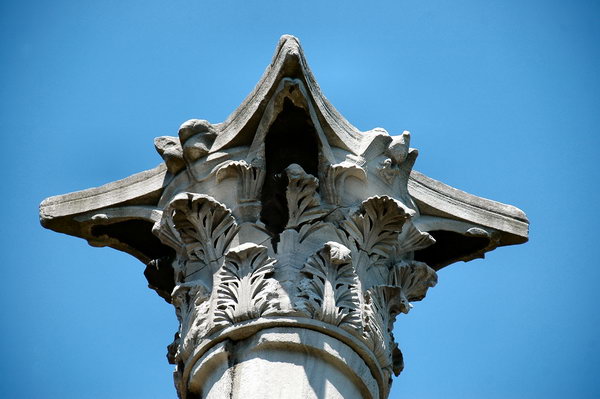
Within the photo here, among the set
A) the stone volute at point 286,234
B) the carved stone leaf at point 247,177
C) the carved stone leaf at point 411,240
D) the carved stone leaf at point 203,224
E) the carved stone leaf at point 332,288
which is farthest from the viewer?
the carved stone leaf at point 411,240

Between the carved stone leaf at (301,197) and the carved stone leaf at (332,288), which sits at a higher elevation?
the carved stone leaf at (301,197)

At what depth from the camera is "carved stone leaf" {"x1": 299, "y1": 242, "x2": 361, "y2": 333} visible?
14.1m

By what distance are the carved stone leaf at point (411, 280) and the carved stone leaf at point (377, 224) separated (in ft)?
1.04

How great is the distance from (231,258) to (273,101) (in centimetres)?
198

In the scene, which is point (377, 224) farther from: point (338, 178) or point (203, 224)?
point (203, 224)

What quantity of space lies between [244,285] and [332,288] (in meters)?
0.90

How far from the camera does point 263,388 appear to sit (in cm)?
1347

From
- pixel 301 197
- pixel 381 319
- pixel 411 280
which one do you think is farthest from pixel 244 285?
pixel 411 280

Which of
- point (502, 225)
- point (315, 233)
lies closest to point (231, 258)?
point (315, 233)

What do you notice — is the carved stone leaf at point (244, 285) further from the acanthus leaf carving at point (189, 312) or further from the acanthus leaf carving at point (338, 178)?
the acanthus leaf carving at point (338, 178)

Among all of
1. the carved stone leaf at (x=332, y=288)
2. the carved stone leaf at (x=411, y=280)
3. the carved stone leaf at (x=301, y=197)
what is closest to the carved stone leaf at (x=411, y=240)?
the carved stone leaf at (x=411, y=280)

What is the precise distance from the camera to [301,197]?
49.5 ft

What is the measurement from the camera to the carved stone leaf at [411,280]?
50.9 ft

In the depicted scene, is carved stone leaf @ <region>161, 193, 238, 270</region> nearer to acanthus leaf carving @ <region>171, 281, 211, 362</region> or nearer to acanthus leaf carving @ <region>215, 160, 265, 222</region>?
acanthus leaf carving @ <region>215, 160, 265, 222</region>
